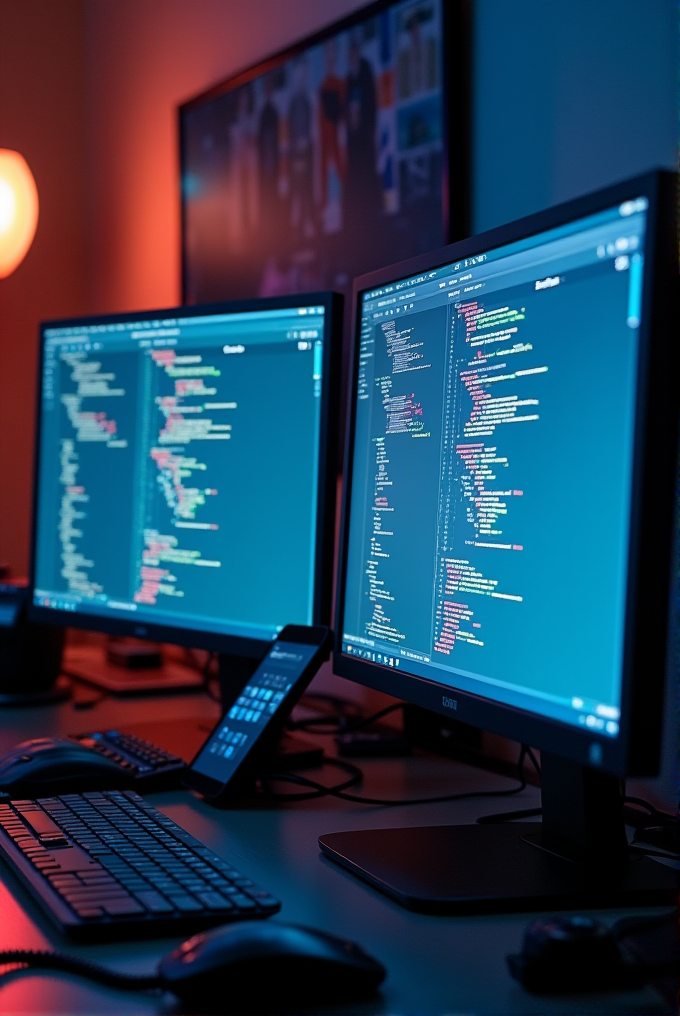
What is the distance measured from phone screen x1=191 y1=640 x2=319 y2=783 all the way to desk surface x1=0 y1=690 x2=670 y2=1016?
0.04m

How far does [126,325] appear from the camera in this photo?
135 centimetres

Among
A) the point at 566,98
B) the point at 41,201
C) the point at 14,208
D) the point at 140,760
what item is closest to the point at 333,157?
the point at 566,98

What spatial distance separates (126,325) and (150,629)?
0.40 meters

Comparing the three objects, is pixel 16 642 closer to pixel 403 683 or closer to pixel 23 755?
pixel 23 755

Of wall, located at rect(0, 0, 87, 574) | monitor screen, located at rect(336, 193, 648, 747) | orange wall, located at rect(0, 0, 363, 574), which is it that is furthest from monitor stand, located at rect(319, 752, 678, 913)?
wall, located at rect(0, 0, 87, 574)

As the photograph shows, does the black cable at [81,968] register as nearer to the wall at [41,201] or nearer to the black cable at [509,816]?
the black cable at [509,816]

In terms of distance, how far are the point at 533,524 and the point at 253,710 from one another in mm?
428

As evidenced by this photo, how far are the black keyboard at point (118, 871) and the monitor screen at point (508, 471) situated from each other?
23cm

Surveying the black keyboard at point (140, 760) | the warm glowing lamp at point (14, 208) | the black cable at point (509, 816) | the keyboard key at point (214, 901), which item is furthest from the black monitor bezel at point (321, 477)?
the warm glowing lamp at point (14, 208)

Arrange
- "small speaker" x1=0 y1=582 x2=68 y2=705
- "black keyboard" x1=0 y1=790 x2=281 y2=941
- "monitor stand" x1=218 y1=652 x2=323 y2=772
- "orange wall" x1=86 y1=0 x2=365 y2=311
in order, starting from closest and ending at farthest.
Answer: "black keyboard" x1=0 y1=790 x2=281 y2=941, "monitor stand" x1=218 y1=652 x2=323 y2=772, "small speaker" x1=0 y1=582 x2=68 y2=705, "orange wall" x1=86 y1=0 x2=365 y2=311

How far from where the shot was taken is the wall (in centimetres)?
234

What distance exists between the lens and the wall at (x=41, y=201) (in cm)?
234

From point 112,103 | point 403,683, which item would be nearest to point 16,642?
point 403,683

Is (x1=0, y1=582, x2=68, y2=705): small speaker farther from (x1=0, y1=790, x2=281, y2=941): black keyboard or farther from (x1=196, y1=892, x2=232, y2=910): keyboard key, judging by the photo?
(x1=196, y1=892, x2=232, y2=910): keyboard key
